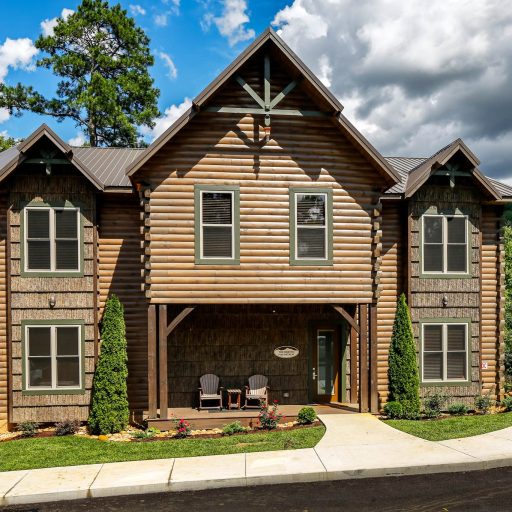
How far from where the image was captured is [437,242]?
14812mm

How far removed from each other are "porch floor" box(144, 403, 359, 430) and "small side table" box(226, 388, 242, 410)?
0.17m

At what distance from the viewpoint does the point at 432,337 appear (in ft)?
48.7

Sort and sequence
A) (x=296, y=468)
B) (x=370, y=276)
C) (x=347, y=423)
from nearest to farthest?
1. (x=296, y=468)
2. (x=347, y=423)
3. (x=370, y=276)

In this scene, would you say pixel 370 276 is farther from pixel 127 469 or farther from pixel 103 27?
pixel 103 27

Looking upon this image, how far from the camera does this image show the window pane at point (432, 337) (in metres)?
14.8

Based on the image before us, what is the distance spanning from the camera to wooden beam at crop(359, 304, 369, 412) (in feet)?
44.0

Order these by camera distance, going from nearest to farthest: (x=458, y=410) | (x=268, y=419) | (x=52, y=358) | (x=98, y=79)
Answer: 1. (x=268, y=419)
2. (x=52, y=358)
3. (x=458, y=410)
4. (x=98, y=79)

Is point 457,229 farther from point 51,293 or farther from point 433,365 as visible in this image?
point 51,293

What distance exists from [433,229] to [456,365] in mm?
4362

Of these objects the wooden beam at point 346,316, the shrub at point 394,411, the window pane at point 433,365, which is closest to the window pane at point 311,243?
the wooden beam at point 346,316

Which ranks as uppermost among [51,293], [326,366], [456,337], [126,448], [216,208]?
[216,208]

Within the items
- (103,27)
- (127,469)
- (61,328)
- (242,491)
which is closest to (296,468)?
(242,491)

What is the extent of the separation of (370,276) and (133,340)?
7.36m

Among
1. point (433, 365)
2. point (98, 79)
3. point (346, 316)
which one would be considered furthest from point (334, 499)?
point (98, 79)
